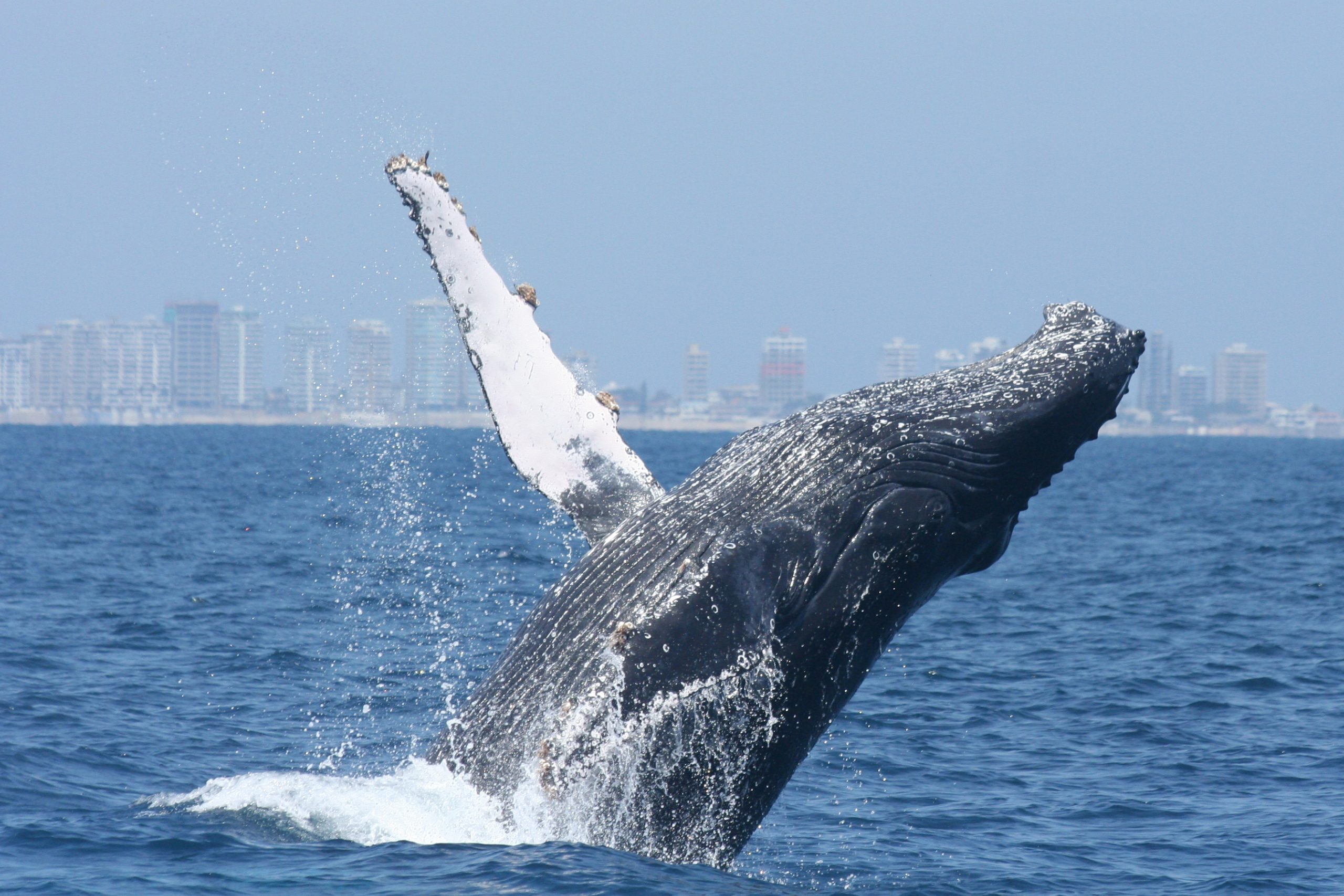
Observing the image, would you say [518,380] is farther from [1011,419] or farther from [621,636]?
[1011,419]

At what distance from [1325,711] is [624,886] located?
944 centimetres

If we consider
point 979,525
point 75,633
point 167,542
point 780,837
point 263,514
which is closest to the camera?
point 979,525

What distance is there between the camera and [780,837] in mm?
9094

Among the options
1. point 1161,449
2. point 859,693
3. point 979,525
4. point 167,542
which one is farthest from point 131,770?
point 1161,449

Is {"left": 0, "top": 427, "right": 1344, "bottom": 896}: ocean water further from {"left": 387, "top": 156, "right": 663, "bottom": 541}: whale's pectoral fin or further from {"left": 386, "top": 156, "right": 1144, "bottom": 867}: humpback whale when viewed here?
{"left": 387, "top": 156, "right": 663, "bottom": 541}: whale's pectoral fin

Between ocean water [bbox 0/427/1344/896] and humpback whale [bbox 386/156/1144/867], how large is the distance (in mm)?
353

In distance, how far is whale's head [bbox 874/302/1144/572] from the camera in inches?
277

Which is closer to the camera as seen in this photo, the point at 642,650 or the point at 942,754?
the point at 642,650

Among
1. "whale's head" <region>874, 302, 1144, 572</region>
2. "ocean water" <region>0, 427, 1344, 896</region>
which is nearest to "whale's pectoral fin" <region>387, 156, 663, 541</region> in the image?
"whale's head" <region>874, 302, 1144, 572</region>

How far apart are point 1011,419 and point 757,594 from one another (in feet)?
4.86

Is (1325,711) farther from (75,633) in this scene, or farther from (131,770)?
(75,633)

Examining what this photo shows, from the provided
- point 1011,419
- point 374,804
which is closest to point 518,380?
point 374,804

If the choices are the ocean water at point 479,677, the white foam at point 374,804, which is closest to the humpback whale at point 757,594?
the white foam at point 374,804

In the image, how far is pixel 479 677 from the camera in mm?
13680
